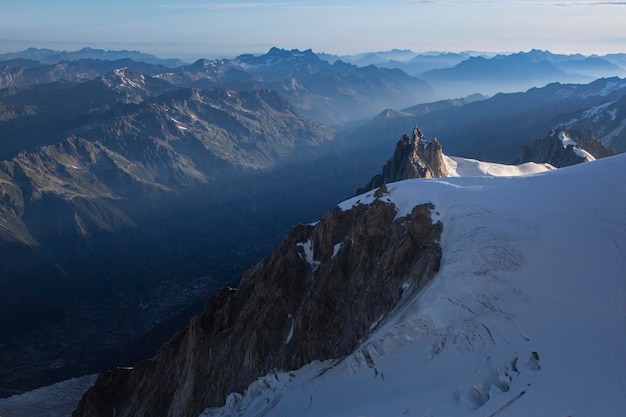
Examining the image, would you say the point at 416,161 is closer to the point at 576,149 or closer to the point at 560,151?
the point at 576,149

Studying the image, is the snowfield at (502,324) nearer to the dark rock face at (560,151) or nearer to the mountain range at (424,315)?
the mountain range at (424,315)

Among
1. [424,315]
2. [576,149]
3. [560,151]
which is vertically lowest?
[424,315]

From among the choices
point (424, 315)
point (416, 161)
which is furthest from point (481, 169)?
point (424, 315)

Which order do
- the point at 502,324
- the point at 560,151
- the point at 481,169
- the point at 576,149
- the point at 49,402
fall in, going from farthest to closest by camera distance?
1. the point at 560,151
2. the point at 576,149
3. the point at 481,169
4. the point at 49,402
5. the point at 502,324

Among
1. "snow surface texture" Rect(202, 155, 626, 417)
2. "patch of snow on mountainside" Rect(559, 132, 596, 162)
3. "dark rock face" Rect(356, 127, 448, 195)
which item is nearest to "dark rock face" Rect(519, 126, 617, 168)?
"patch of snow on mountainside" Rect(559, 132, 596, 162)

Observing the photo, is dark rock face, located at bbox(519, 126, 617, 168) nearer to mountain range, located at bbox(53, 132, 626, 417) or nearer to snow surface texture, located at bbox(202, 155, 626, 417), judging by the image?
mountain range, located at bbox(53, 132, 626, 417)

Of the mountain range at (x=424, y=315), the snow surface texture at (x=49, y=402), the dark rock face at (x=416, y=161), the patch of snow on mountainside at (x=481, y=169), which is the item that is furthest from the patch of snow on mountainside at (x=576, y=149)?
the snow surface texture at (x=49, y=402)

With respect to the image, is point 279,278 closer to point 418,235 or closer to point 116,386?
point 418,235
